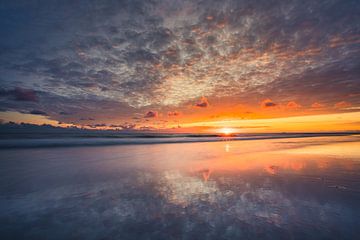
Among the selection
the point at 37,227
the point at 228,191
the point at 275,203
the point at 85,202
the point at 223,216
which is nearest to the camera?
the point at 37,227

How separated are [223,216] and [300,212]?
183cm

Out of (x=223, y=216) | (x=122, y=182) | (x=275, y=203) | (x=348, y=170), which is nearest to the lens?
(x=223, y=216)

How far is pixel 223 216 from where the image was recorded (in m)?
4.07

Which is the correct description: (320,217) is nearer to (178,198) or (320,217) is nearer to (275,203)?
(275,203)

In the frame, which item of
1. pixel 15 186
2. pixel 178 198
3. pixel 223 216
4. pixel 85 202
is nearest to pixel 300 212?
pixel 223 216

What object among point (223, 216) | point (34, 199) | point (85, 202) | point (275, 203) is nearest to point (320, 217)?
point (275, 203)

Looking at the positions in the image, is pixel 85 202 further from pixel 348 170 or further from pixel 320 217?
pixel 348 170

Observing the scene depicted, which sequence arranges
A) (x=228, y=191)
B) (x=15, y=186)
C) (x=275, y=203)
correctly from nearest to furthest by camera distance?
(x=275, y=203) → (x=228, y=191) → (x=15, y=186)

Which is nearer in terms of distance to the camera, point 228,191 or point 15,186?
point 228,191

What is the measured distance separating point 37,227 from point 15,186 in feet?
13.4

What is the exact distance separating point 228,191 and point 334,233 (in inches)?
108

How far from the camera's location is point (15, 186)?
6.55 metres

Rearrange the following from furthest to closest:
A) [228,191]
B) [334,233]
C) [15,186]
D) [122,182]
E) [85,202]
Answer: [122,182], [15,186], [228,191], [85,202], [334,233]

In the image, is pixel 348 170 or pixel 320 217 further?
pixel 348 170
